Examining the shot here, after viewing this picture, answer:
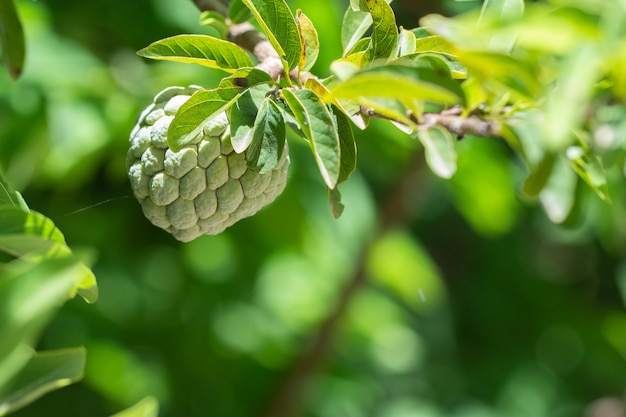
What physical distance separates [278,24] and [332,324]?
1656mm

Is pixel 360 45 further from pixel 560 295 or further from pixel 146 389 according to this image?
pixel 560 295

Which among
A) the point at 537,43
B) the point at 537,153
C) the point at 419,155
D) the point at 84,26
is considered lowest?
the point at 419,155

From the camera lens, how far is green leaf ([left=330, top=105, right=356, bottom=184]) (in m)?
0.76

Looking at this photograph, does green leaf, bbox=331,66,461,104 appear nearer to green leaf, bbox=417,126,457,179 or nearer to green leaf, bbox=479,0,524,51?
green leaf, bbox=417,126,457,179

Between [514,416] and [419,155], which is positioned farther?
[514,416]

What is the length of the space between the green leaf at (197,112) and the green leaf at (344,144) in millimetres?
98

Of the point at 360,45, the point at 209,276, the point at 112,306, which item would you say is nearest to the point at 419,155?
the point at 209,276

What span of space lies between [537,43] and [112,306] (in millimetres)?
2107

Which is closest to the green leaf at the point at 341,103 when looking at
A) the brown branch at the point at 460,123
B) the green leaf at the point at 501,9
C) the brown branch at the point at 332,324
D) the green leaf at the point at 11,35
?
the brown branch at the point at 460,123

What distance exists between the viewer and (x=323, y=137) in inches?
27.5

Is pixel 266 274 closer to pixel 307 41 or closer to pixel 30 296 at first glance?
pixel 307 41

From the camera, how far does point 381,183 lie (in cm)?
298

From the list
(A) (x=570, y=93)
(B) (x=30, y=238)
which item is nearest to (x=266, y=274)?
(B) (x=30, y=238)

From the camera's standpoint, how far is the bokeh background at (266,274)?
195 centimetres
